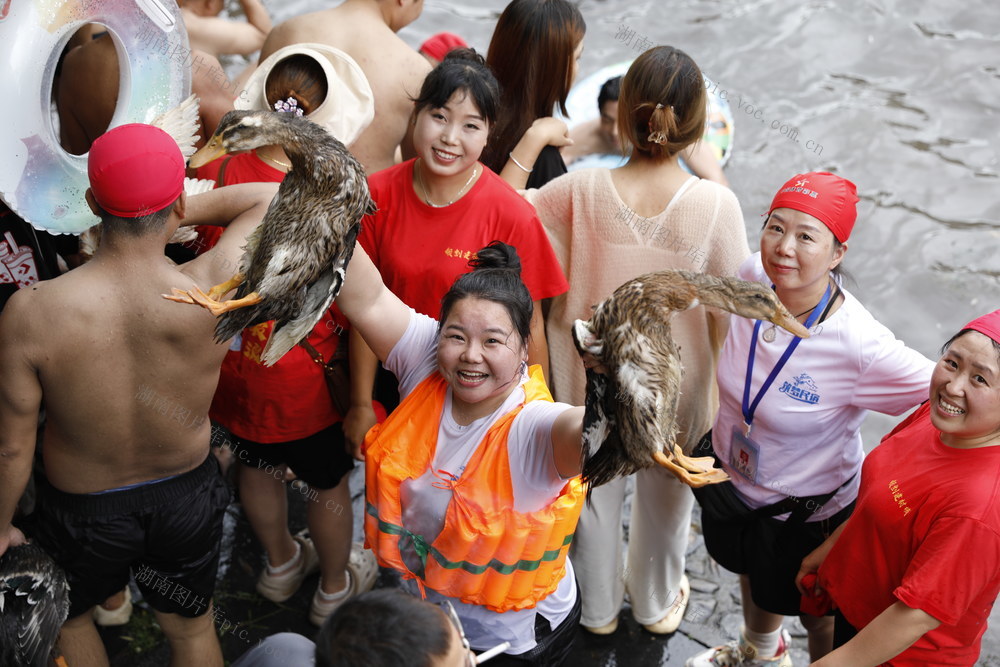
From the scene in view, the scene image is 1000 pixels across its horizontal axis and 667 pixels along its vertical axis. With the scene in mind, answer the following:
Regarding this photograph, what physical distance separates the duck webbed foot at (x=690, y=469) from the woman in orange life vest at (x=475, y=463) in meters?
0.34

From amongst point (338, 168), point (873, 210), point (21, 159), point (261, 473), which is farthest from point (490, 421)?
point (873, 210)

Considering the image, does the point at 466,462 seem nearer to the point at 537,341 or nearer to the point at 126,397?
the point at 537,341

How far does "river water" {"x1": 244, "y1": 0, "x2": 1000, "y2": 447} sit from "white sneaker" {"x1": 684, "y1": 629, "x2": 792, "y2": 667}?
1.56 m

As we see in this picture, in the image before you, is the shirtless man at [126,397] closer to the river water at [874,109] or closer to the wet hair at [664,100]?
the wet hair at [664,100]

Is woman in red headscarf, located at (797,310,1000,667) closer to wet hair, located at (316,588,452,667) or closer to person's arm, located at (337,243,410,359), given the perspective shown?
wet hair, located at (316,588,452,667)

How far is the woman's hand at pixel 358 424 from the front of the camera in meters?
3.00

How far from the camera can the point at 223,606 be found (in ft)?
11.5

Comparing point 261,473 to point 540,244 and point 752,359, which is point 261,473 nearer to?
point 540,244

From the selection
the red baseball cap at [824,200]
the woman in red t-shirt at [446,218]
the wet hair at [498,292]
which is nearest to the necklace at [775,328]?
the red baseball cap at [824,200]

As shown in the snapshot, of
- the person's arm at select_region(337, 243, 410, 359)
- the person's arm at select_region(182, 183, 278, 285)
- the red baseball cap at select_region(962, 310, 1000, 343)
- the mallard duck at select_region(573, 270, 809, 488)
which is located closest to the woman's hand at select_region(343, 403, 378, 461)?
the person's arm at select_region(337, 243, 410, 359)

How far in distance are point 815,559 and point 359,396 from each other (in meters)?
1.53

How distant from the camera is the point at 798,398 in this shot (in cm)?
266

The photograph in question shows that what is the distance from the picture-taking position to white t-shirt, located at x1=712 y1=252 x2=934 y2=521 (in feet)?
8.45

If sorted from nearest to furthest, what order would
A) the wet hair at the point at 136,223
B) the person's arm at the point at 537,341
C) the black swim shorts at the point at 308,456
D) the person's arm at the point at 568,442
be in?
1. the person's arm at the point at 568,442
2. the wet hair at the point at 136,223
3. the person's arm at the point at 537,341
4. the black swim shorts at the point at 308,456
